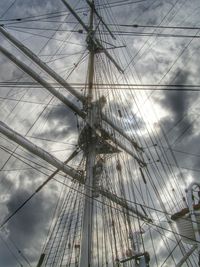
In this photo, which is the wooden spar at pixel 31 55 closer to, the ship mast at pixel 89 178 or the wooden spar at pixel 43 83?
the wooden spar at pixel 43 83

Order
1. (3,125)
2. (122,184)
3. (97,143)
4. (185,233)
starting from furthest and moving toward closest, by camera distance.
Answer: (97,143) < (122,184) < (3,125) < (185,233)

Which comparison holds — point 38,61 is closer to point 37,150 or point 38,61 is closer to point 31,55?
point 31,55

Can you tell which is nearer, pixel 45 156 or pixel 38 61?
pixel 45 156

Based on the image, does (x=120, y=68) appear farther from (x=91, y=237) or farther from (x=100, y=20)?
(x=91, y=237)

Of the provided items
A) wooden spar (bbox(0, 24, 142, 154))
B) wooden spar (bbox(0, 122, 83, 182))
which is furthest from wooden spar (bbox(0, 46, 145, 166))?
wooden spar (bbox(0, 122, 83, 182))

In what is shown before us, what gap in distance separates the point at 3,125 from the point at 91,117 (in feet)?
16.2

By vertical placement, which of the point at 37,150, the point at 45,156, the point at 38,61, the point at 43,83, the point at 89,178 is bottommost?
the point at 89,178

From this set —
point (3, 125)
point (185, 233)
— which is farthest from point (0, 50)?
point (185, 233)

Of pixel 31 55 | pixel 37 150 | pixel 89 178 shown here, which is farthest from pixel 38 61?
pixel 89 178

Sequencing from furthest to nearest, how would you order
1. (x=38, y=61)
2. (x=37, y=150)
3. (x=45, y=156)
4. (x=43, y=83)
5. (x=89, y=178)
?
(x=38, y=61) → (x=43, y=83) → (x=89, y=178) → (x=45, y=156) → (x=37, y=150)

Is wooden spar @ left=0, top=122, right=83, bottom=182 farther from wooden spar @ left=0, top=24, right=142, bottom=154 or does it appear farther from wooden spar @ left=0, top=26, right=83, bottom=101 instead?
wooden spar @ left=0, top=26, right=83, bottom=101

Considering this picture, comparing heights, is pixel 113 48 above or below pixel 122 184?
above

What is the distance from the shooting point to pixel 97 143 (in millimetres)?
13375

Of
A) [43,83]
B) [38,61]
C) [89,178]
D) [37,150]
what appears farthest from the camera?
[38,61]
